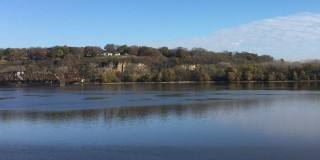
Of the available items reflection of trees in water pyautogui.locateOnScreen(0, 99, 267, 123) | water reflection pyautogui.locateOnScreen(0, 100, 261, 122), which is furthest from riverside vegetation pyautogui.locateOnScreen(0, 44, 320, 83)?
water reflection pyautogui.locateOnScreen(0, 100, 261, 122)

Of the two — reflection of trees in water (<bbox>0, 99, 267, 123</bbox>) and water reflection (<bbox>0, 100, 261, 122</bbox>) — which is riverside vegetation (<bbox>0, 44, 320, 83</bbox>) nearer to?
reflection of trees in water (<bbox>0, 99, 267, 123</bbox>)

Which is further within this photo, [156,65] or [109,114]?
[156,65]

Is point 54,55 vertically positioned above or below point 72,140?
above

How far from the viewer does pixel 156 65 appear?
469 feet

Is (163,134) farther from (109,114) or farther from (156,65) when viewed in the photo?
(156,65)

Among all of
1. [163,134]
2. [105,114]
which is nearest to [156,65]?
[105,114]

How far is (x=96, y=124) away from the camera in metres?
27.8

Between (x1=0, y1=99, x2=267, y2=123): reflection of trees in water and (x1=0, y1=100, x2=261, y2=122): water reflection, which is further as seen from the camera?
(x1=0, y1=100, x2=261, y2=122): water reflection

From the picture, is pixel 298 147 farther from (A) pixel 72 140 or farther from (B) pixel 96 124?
(B) pixel 96 124

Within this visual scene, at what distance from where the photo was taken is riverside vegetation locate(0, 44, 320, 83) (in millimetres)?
124438

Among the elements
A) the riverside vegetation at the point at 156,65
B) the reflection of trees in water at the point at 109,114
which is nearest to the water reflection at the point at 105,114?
the reflection of trees in water at the point at 109,114

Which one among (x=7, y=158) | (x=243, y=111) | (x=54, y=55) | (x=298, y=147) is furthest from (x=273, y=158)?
(x=54, y=55)

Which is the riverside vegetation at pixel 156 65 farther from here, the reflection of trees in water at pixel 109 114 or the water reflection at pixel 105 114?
the water reflection at pixel 105 114

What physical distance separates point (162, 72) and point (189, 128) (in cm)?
10284
